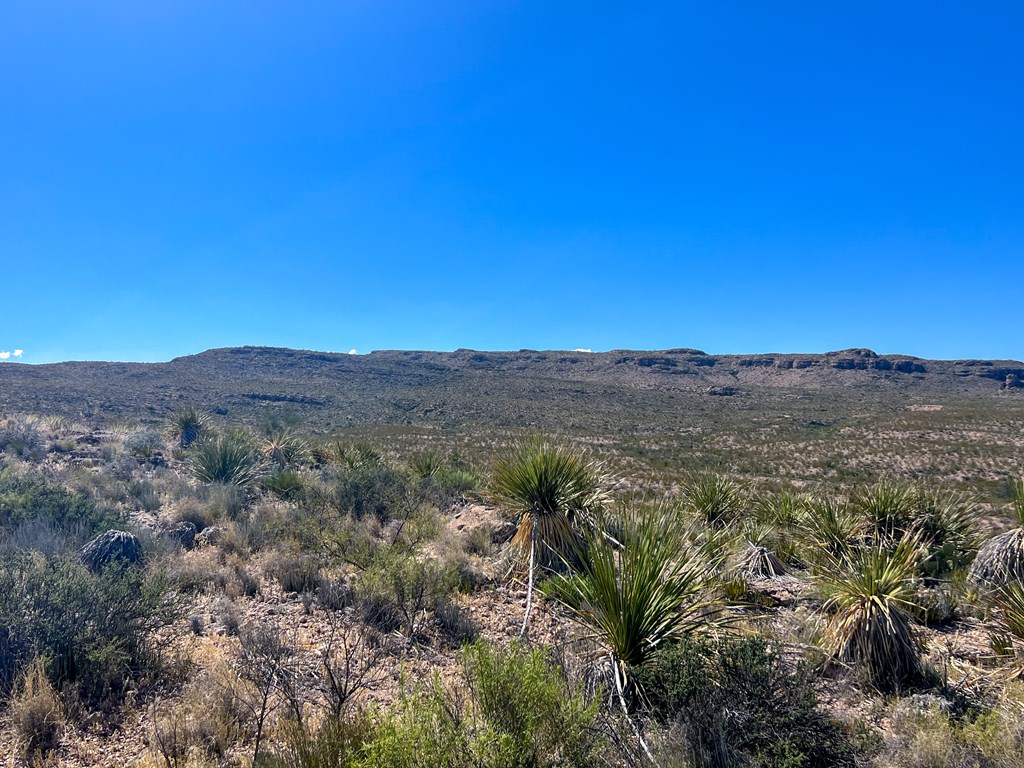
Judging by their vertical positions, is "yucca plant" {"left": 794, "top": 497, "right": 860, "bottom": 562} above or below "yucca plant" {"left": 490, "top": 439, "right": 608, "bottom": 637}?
below

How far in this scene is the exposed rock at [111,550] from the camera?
Answer: 20.0 ft

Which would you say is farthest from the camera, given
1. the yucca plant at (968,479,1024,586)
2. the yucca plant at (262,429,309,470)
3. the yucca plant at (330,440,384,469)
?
the yucca plant at (262,429,309,470)

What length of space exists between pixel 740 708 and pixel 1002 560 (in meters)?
6.47

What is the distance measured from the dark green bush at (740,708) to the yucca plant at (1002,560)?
5.32 m

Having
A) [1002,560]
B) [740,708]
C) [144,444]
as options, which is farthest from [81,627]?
[144,444]

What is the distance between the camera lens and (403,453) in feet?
78.0

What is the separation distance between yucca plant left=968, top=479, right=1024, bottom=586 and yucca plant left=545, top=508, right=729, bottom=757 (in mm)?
4965

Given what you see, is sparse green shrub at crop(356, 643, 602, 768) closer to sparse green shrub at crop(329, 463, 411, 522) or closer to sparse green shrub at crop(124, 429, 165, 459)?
sparse green shrub at crop(329, 463, 411, 522)

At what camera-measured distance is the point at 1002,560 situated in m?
6.86

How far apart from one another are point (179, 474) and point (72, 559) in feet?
28.6

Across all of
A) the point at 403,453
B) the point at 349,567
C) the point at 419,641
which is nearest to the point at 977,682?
the point at 419,641

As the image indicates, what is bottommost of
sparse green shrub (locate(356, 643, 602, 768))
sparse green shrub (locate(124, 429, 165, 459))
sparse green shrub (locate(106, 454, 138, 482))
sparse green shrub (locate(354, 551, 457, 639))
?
sparse green shrub (locate(354, 551, 457, 639))

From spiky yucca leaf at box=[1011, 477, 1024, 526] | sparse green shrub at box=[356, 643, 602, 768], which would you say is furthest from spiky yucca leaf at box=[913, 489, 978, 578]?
sparse green shrub at box=[356, 643, 602, 768]

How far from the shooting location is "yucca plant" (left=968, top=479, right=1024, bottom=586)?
6.66 m
